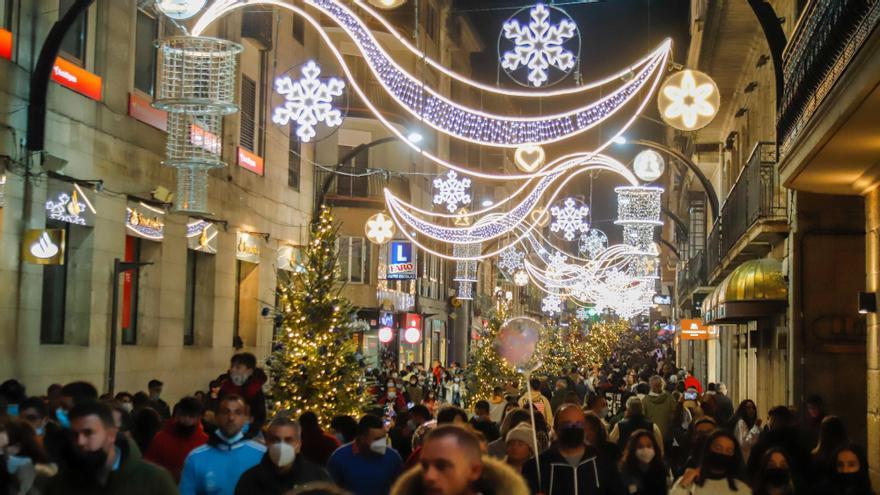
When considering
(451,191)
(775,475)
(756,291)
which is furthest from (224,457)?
(451,191)

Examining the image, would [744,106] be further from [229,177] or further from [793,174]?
[793,174]

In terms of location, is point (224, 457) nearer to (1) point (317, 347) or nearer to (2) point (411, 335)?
(1) point (317, 347)

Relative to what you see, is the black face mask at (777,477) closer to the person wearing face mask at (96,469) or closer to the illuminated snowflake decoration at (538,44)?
the person wearing face mask at (96,469)

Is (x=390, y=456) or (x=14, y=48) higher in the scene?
(x=14, y=48)

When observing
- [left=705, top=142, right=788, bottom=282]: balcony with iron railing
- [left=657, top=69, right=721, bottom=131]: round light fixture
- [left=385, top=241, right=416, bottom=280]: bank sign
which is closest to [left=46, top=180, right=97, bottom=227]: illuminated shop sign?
[left=657, top=69, right=721, bottom=131]: round light fixture

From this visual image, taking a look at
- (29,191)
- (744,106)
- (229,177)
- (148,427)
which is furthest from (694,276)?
(148,427)

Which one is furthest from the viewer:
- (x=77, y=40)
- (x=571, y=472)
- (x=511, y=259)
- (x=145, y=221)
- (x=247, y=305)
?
(x=511, y=259)

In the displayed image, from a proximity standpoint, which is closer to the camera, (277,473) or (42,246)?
(277,473)

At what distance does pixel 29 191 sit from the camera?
18.7 metres

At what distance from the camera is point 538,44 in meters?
16.9

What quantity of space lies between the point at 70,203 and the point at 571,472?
12.4 meters

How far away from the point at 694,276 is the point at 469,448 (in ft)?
140

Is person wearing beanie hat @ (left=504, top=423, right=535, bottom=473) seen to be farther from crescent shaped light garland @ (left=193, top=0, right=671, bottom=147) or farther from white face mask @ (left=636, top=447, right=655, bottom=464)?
crescent shaped light garland @ (left=193, top=0, right=671, bottom=147)

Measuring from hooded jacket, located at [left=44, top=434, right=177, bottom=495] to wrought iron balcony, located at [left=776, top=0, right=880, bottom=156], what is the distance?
7.90 meters
